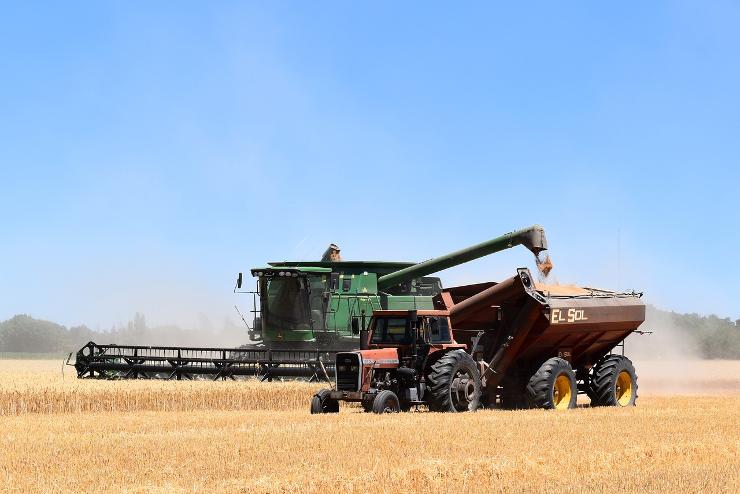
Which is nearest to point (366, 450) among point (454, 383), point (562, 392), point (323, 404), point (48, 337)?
point (323, 404)

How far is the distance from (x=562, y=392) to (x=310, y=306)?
22.1 ft

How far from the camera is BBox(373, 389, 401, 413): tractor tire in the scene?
16531mm

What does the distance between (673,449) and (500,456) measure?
87.5 inches

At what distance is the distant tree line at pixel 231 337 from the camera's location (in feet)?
164

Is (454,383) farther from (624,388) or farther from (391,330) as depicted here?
(624,388)

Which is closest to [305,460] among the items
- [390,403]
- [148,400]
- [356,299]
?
[390,403]

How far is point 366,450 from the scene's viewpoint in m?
11.5

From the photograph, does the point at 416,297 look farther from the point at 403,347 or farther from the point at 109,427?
the point at 109,427

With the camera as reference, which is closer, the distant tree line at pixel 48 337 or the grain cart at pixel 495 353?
the grain cart at pixel 495 353

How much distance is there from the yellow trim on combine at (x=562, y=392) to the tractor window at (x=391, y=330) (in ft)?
11.9

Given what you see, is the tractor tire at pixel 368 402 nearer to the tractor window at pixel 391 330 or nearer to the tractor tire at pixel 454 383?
the tractor tire at pixel 454 383

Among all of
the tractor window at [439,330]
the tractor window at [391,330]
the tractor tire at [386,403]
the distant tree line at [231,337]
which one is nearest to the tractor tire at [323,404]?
the tractor tire at [386,403]

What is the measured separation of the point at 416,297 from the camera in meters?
25.1

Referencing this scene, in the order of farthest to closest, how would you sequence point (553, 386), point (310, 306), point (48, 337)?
point (48, 337)
point (310, 306)
point (553, 386)
